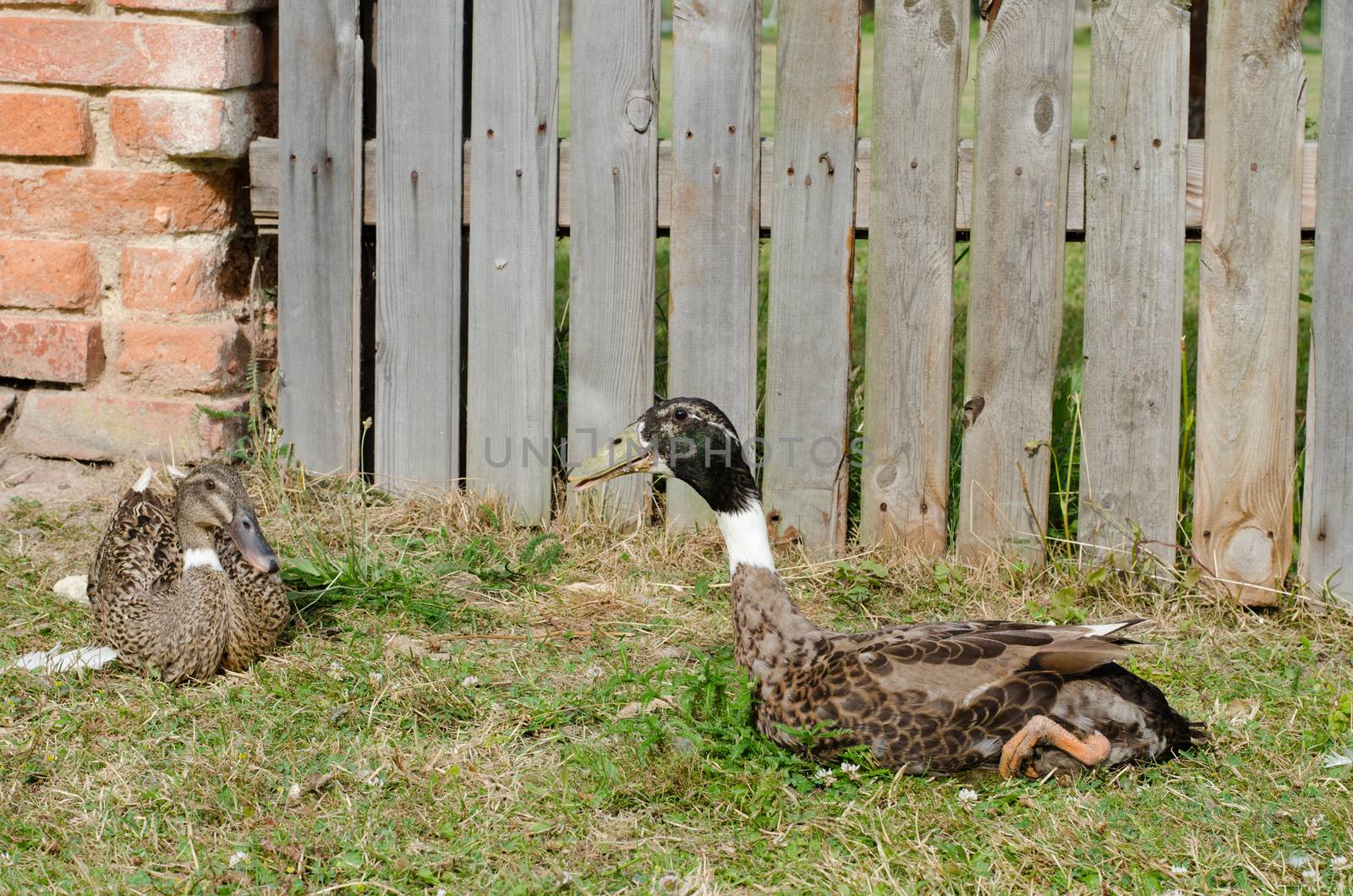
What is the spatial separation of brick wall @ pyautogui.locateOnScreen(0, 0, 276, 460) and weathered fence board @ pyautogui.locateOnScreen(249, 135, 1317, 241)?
9 cm

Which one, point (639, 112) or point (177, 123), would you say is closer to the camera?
point (639, 112)

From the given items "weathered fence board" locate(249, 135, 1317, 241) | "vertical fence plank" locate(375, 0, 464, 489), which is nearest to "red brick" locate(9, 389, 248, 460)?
"vertical fence plank" locate(375, 0, 464, 489)

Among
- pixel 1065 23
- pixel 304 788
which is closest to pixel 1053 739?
pixel 304 788

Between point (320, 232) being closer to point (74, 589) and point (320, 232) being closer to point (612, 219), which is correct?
point (612, 219)

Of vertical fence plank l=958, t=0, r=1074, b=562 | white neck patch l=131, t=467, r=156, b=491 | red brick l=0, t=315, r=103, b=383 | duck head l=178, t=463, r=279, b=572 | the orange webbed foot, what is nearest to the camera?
the orange webbed foot

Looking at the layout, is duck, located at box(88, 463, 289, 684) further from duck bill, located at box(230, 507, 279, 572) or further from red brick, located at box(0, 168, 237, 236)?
red brick, located at box(0, 168, 237, 236)

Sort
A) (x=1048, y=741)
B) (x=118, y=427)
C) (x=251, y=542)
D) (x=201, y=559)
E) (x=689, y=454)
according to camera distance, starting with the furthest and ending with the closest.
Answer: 1. (x=118, y=427)
2. (x=201, y=559)
3. (x=251, y=542)
4. (x=689, y=454)
5. (x=1048, y=741)

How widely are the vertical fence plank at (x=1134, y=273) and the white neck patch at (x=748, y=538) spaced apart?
124 cm

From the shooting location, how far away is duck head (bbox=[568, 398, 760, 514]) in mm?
3541

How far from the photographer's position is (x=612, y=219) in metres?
4.48

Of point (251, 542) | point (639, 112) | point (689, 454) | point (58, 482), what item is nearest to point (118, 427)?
point (58, 482)

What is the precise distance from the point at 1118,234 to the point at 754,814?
6.68 ft

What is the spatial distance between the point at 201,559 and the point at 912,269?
212 centimetres

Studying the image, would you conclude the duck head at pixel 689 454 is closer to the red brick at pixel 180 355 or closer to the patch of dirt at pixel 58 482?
the red brick at pixel 180 355
